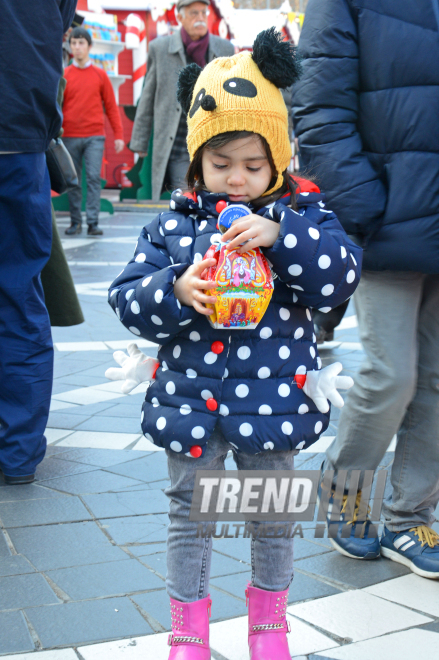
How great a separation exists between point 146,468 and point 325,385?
5.27 ft

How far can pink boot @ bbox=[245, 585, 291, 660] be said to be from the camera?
6.18 ft

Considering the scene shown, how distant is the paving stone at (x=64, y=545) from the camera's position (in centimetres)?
246

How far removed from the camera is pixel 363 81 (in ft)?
7.79

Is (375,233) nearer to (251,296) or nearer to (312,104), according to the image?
(312,104)

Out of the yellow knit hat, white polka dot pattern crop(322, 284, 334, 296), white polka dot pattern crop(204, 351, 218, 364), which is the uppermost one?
the yellow knit hat

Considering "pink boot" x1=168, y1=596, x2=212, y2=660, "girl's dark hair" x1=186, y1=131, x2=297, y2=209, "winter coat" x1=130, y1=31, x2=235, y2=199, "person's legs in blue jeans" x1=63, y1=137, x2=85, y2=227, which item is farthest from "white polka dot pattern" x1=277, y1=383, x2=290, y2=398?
"person's legs in blue jeans" x1=63, y1=137, x2=85, y2=227

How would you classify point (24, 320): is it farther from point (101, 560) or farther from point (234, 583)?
point (234, 583)

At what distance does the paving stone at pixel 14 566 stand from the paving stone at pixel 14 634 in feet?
0.79

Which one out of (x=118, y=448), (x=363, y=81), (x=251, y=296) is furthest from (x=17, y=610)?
(x=363, y=81)

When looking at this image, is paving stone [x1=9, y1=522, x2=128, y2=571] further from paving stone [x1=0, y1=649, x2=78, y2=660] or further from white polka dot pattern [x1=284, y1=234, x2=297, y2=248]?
white polka dot pattern [x1=284, y1=234, x2=297, y2=248]

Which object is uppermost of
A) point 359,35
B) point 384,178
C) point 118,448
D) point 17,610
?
point 359,35

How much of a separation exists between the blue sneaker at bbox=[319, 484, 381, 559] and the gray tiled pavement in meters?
0.04

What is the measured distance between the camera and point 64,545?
2.57 m

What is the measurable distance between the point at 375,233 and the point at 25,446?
160 cm
